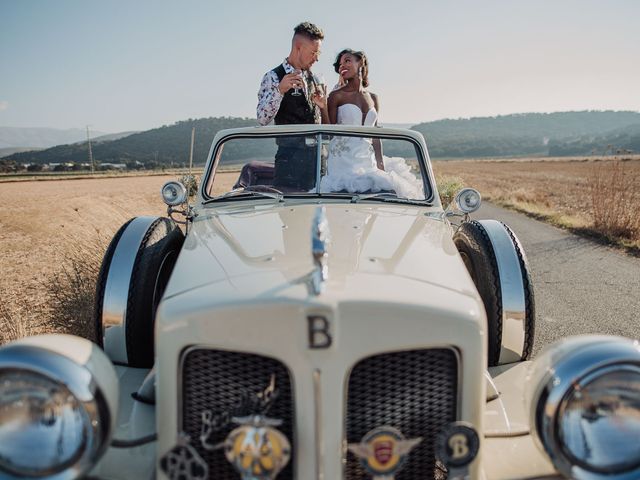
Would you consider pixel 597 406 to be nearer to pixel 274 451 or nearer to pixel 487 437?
pixel 487 437

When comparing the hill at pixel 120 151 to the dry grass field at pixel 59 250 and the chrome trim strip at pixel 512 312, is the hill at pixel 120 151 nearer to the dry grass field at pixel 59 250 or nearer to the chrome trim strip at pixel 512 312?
the dry grass field at pixel 59 250

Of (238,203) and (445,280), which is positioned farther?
(238,203)

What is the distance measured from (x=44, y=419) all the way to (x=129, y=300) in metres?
1.21

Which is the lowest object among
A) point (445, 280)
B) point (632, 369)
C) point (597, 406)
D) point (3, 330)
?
point (3, 330)

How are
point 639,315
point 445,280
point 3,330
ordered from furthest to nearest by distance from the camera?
point 639,315 < point 3,330 < point 445,280

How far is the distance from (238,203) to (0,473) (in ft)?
6.52

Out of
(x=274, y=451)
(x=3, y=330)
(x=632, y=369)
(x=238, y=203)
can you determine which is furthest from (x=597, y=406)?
(x=3, y=330)

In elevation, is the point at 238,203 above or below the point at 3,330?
above

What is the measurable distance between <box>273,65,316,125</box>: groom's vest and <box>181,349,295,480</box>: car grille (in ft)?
10.6

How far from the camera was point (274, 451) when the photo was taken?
173cm

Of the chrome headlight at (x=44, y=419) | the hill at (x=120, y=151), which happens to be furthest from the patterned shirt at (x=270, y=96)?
the hill at (x=120, y=151)

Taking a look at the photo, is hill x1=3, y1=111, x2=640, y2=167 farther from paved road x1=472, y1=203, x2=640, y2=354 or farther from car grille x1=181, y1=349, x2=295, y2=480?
car grille x1=181, y1=349, x2=295, y2=480

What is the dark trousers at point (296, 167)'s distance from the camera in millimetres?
3490

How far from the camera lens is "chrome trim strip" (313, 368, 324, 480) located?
1.80 metres
